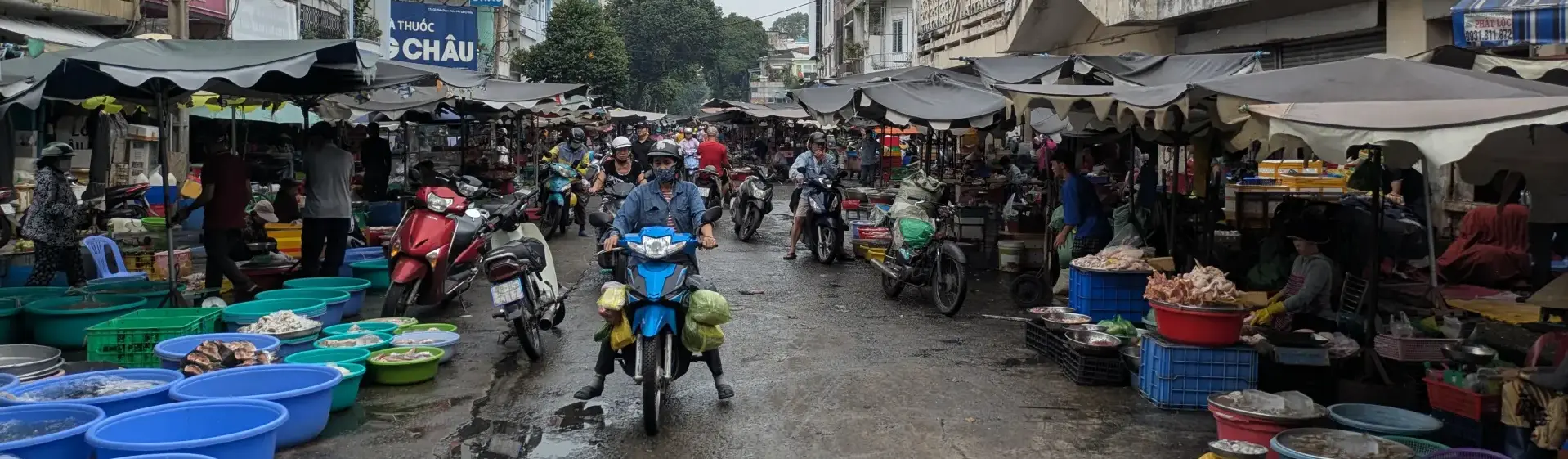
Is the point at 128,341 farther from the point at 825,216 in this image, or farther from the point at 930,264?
the point at 825,216

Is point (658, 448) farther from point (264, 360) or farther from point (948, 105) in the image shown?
point (948, 105)

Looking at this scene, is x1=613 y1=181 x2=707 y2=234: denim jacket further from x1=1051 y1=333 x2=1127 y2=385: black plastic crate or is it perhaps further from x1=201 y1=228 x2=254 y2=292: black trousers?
x1=201 y1=228 x2=254 y2=292: black trousers

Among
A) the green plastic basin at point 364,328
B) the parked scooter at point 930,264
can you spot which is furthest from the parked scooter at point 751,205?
the green plastic basin at point 364,328

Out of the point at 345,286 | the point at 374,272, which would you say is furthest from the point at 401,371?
the point at 374,272

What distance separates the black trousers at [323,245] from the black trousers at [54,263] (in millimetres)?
1746

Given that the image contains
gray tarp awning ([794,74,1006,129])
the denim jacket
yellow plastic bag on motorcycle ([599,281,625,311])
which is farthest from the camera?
gray tarp awning ([794,74,1006,129])

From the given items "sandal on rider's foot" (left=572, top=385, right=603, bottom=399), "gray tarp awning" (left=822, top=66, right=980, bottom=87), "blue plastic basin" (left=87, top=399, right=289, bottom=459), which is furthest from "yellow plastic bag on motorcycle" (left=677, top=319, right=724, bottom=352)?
"gray tarp awning" (left=822, top=66, right=980, bottom=87)

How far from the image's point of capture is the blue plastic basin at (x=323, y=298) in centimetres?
822

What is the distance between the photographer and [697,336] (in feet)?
20.0

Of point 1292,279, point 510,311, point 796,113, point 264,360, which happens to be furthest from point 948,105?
point 796,113

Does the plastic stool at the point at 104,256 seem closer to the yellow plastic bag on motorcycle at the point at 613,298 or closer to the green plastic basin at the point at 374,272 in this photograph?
the green plastic basin at the point at 374,272

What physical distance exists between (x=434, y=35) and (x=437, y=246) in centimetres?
925

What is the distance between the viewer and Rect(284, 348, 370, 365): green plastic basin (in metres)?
6.66

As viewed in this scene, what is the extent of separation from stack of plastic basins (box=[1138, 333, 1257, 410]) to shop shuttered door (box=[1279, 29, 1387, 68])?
6.83 meters
